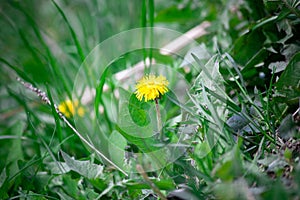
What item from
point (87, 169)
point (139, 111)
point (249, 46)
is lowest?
point (87, 169)

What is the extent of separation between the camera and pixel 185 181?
98cm

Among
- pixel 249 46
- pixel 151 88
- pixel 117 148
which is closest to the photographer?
pixel 151 88

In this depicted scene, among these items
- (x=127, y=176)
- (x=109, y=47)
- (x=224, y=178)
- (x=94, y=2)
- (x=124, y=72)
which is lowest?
(x=224, y=178)

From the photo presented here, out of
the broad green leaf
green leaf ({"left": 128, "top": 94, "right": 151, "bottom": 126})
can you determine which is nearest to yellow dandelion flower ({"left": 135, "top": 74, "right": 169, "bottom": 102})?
green leaf ({"left": 128, "top": 94, "right": 151, "bottom": 126})

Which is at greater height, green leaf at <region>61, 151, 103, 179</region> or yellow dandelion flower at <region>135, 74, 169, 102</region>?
yellow dandelion flower at <region>135, 74, 169, 102</region>

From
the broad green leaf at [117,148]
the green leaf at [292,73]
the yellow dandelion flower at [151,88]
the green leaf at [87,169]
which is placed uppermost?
the green leaf at [292,73]

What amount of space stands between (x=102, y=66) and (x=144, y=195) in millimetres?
949


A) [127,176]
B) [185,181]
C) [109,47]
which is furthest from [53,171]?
[109,47]

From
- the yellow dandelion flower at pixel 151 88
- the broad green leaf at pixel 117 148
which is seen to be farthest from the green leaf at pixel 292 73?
the broad green leaf at pixel 117 148

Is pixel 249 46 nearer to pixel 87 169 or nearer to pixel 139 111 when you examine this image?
pixel 139 111

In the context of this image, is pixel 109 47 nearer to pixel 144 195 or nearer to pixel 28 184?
pixel 28 184

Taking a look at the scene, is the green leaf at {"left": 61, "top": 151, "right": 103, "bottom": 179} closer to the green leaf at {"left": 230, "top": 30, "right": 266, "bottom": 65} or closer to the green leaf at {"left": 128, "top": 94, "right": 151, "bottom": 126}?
the green leaf at {"left": 128, "top": 94, "right": 151, "bottom": 126}

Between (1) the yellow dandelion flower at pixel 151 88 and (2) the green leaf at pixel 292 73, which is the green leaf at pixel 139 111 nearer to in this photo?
(1) the yellow dandelion flower at pixel 151 88

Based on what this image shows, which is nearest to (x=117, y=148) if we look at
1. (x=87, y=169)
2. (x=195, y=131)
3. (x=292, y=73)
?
(x=87, y=169)
